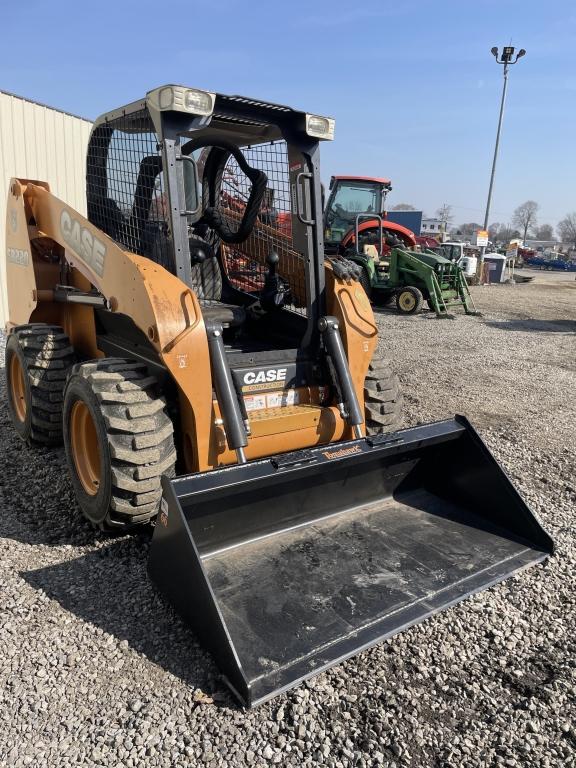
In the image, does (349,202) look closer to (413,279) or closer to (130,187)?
(413,279)

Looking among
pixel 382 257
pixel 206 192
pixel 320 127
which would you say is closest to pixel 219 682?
pixel 320 127

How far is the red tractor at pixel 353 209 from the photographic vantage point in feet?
46.2

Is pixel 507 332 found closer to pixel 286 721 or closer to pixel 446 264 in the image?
pixel 446 264

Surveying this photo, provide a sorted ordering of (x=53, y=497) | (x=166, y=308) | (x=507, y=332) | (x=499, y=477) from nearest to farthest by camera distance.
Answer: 1. (x=166, y=308)
2. (x=499, y=477)
3. (x=53, y=497)
4. (x=507, y=332)

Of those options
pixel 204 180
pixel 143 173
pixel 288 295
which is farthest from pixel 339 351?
pixel 204 180

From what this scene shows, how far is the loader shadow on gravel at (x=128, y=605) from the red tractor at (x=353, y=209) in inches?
463

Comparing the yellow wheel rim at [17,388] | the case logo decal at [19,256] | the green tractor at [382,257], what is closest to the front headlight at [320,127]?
the case logo decal at [19,256]

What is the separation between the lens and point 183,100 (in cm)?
293

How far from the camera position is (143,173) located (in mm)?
3518

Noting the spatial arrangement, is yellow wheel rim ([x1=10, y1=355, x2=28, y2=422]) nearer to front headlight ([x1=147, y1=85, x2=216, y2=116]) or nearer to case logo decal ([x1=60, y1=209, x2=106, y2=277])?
case logo decal ([x1=60, y1=209, x2=106, y2=277])

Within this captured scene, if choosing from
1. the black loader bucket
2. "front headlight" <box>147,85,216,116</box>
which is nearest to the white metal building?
"front headlight" <box>147,85,216,116</box>

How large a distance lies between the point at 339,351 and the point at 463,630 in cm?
165

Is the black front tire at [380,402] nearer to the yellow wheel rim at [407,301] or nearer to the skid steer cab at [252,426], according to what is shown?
the skid steer cab at [252,426]

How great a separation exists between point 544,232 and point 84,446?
13484 cm
